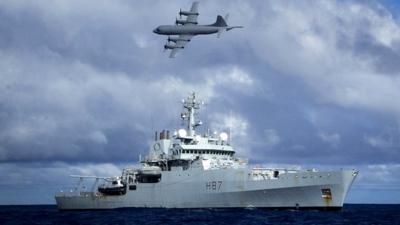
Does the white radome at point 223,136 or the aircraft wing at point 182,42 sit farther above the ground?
the aircraft wing at point 182,42

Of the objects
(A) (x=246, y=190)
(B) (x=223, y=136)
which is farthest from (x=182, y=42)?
(A) (x=246, y=190)

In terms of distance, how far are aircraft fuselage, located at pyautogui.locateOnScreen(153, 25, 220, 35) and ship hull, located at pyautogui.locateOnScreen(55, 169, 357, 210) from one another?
13.6m

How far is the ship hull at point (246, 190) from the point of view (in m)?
51.1

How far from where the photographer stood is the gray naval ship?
51375 millimetres

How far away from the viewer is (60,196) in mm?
70938

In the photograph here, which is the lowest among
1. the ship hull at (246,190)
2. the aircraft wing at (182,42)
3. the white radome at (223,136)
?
the ship hull at (246,190)

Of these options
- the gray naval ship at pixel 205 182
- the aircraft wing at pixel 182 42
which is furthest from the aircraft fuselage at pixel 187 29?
the gray naval ship at pixel 205 182

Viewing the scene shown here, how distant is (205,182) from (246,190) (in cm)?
426

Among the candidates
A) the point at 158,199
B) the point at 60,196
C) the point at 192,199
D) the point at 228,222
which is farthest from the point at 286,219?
the point at 60,196

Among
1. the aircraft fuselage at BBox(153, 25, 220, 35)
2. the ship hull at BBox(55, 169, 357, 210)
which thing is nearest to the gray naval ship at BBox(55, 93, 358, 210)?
the ship hull at BBox(55, 169, 357, 210)

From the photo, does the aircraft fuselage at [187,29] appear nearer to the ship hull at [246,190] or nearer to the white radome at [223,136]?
the white radome at [223,136]

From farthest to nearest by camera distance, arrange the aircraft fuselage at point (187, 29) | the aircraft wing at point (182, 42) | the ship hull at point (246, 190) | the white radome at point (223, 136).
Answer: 1. the white radome at point (223, 136)
2. the aircraft wing at point (182, 42)
3. the aircraft fuselage at point (187, 29)
4. the ship hull at point (246, 190)

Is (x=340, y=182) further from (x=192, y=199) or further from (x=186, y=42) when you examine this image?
(x=186, y=42)

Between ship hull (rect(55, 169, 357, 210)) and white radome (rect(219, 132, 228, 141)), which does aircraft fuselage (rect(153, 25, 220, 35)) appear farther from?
ship hull (rect(55, 169, 357, 210))
